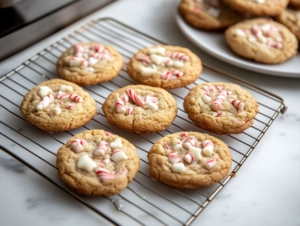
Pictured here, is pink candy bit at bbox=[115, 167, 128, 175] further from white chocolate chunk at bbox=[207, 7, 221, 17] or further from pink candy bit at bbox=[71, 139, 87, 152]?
white chocolate chunk at bbox=[207, 7, 221, 17]

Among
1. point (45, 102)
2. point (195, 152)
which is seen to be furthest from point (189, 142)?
point (45, 102)

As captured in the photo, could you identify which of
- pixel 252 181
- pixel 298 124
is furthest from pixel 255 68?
pixel 252 181

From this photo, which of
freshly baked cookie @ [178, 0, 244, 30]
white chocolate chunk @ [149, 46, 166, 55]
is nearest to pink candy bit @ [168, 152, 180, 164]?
white chocolate chunk @ [149, 46, 166, 55]

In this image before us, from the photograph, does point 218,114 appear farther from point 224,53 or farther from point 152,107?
point 224,53

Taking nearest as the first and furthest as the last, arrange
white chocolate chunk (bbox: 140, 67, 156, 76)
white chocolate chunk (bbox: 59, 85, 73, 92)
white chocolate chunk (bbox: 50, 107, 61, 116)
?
1. white chocolate chunk (bbox: 50, 107, 61, 116)
2. white chocolate chunk (bbox: 59, 85, 73, 92)
3. white chocolate chunk (bbox: 140, 67, 156, 76)

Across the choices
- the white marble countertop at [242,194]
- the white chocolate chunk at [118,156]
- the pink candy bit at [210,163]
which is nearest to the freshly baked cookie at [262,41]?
the white marble countertop at [242,194]

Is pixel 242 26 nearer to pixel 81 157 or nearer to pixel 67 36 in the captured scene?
pixel 67 36
